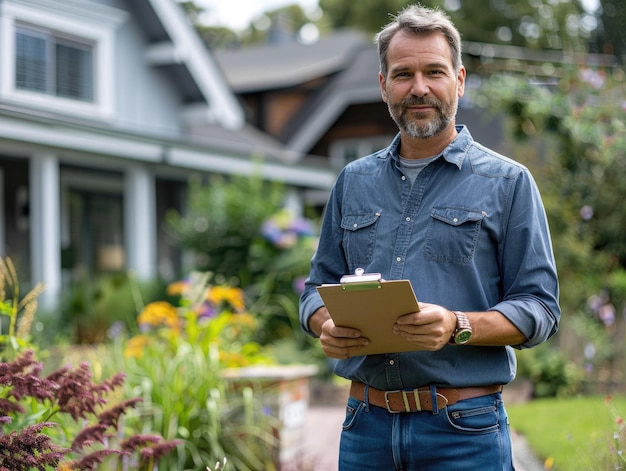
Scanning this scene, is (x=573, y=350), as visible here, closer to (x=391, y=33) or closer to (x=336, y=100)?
(x=391, y=33)

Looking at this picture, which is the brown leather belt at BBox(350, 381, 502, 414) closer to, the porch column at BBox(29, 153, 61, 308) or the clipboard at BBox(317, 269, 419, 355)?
the clipboard at BBox(317, 269, 419, 355)

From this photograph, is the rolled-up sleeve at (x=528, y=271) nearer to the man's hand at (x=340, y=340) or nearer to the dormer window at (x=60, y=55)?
the man's hand at (x=340, y=340)

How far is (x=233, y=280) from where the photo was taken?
10.6m

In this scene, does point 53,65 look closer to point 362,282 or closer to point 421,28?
point 421,28

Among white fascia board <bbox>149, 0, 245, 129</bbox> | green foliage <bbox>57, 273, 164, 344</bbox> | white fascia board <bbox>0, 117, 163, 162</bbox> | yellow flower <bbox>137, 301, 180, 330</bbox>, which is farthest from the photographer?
white fascia board <bbox>149, 0, 245, 129</bbox>

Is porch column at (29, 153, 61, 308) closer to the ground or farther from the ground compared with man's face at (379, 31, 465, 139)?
farther from the ground

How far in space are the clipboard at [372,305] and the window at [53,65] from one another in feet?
35.7

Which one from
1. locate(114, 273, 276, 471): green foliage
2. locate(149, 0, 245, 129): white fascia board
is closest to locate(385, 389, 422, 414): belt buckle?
locate(114, 273, 276, 471): green foliage

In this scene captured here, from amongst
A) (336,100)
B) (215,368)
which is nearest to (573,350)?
(215,368)

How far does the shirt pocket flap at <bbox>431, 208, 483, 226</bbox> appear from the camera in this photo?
2.67 meters

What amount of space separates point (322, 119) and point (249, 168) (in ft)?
29.2

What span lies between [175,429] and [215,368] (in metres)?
0.65

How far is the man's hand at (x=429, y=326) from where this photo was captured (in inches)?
95.1

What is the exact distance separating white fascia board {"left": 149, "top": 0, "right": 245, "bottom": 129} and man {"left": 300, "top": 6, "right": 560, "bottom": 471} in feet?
39.1
